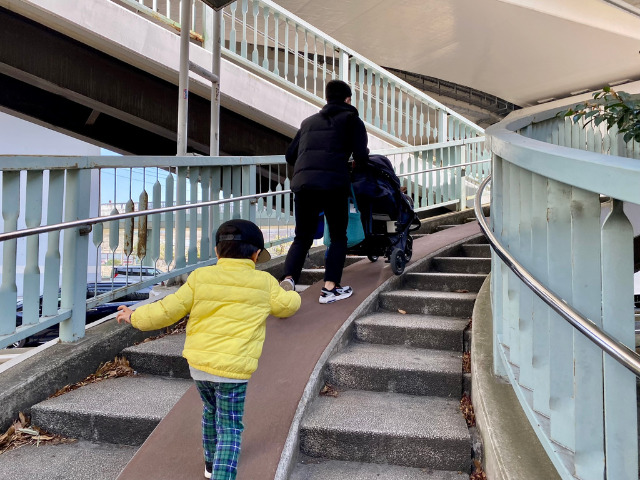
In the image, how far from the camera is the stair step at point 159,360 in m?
2.95

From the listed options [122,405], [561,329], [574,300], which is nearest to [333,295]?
[122,405]

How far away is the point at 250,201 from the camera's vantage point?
14.6ft

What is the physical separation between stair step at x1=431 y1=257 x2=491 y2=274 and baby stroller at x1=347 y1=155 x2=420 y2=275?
0.49 meters

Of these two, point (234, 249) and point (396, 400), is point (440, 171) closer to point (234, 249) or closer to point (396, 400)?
point (396, 400)

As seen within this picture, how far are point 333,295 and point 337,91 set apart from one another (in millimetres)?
1418

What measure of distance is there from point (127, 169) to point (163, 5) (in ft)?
25.7

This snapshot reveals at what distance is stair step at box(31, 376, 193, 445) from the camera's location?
2414 mm

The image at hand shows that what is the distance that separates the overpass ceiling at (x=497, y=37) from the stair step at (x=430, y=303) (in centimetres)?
963

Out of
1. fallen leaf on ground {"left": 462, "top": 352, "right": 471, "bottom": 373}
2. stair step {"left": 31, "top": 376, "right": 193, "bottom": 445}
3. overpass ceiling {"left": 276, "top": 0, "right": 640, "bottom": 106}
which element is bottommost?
stair step {"left": 31, "top": 376, "right": 193, "bottom": 445}

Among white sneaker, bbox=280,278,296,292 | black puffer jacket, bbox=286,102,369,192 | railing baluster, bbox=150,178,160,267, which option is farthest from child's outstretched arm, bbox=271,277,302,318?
railing baluster, bbox=150,178,160,267

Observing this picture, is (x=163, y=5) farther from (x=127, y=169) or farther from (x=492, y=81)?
(x=492, y=81)

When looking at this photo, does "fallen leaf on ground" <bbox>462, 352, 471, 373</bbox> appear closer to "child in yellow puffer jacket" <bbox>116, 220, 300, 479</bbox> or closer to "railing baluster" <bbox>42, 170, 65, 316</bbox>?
"child in yellow puffer jacket" <bbox>116, 220, 300, 479</bbox>

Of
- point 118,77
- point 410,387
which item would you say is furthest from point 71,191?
point 118,77

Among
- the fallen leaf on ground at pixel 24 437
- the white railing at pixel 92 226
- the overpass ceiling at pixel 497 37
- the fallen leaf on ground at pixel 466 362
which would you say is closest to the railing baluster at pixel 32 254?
the white railing at pixel 92 226
